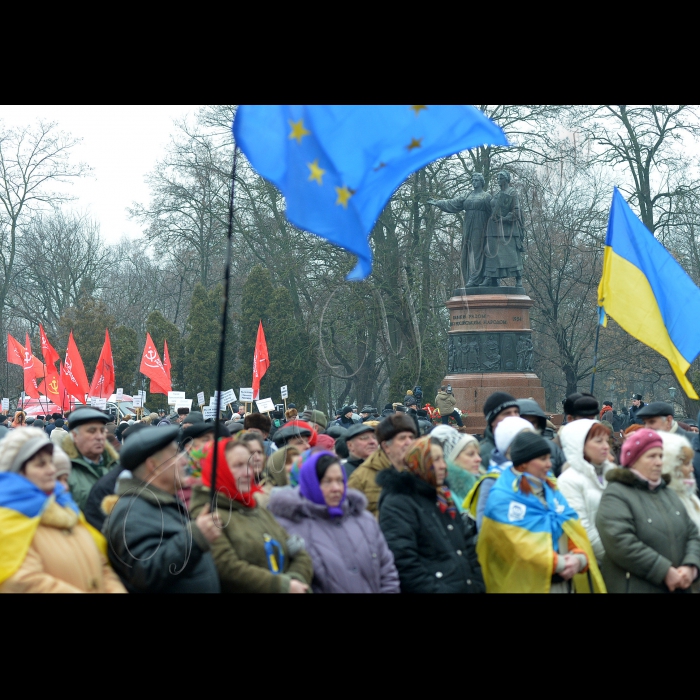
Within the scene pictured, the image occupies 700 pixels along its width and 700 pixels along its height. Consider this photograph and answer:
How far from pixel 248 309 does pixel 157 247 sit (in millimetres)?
6076

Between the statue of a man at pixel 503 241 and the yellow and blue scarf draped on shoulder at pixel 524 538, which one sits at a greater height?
the statue of a man at pixel 503 241

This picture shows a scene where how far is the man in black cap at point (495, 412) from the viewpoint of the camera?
7637 millimetres

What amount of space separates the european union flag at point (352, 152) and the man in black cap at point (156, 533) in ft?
4.08

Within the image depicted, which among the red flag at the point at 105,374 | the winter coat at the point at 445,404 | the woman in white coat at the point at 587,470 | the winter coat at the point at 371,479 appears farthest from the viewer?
the red flag at the point at 105,374

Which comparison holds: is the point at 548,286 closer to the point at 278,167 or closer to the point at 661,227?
the point at 661,227

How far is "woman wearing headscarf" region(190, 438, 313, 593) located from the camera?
493 cm

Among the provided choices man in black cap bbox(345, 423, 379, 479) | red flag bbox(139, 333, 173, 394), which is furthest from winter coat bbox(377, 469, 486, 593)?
red flag bbox(139, 333, 173, 394)

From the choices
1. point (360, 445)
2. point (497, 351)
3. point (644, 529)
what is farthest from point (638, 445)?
point (497, 351)

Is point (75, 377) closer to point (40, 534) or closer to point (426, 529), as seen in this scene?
point (426, 529)

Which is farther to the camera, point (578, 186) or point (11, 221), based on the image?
point (11, 221)

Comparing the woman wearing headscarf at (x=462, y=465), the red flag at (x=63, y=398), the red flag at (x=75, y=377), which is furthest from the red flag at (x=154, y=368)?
the woman wearing headscarf at (x=462, y=465)

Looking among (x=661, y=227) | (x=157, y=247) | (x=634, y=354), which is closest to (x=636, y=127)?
(x=661, y=227)

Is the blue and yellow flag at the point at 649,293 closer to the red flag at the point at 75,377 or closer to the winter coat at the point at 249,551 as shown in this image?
the winter coat at the point at 249,551
